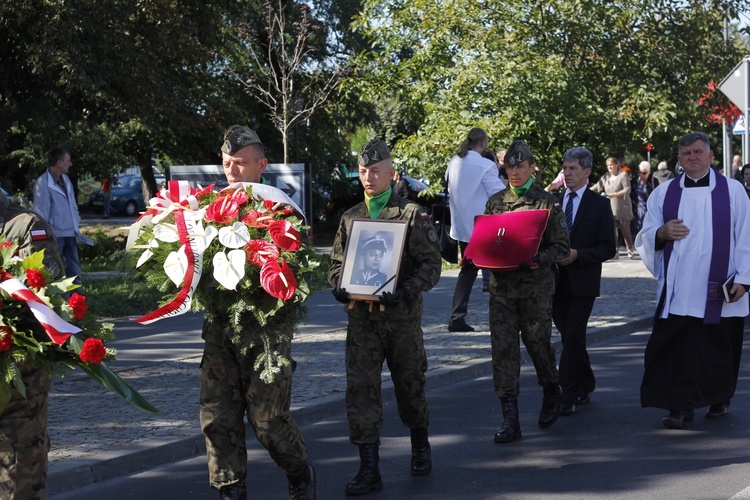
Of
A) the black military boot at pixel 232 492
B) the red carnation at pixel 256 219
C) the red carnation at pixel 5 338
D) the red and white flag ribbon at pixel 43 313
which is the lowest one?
the black military boot at pixel 232 492

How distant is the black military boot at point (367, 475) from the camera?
598 centimetres

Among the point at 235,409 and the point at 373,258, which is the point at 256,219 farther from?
the point at 373,258

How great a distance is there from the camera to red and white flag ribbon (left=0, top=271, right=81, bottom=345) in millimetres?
4027

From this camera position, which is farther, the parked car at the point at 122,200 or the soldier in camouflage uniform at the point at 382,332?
the parked car at the point at 122,200

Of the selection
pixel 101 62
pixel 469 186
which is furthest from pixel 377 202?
pixel 101 62

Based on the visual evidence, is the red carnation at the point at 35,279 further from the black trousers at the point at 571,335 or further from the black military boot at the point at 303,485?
the black trousers at the point at 571,335

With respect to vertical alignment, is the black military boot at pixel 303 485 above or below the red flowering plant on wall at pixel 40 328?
below

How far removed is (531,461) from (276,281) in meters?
2.54

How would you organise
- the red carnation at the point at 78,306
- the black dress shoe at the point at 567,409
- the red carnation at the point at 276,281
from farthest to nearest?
the black dress shoe at the point at 567,409, the red carnation at the point at 276,281, the red carnation at the point at 78,306

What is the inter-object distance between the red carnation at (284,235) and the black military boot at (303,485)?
1.19 m

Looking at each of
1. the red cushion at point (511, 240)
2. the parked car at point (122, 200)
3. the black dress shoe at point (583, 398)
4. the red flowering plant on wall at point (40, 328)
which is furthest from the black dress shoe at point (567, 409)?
the parked car at point (122, 200)

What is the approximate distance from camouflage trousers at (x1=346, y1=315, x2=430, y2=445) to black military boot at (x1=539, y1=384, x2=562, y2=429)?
1619 millimetres

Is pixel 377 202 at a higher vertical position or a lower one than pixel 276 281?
higher

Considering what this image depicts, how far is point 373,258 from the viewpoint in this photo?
602 cm
